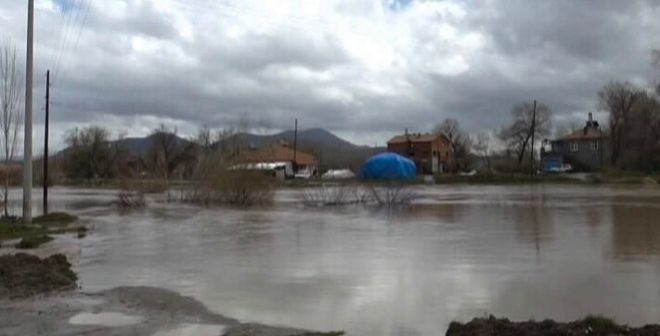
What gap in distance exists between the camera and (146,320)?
10023 millimetres

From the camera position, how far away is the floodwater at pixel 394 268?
10.7m

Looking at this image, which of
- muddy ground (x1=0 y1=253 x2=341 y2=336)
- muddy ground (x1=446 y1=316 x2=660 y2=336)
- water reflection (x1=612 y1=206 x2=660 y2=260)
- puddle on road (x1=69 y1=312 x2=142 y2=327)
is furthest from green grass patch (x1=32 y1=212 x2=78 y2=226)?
muddy ground (x1=446 y1=316 x2=660 y2=336)

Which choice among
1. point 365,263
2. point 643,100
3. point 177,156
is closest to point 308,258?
point 365,263

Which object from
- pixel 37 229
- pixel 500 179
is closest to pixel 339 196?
pixel 37 229

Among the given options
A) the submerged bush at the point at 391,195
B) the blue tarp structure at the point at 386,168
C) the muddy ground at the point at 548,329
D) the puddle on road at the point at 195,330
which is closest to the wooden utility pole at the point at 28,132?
the puddle on road at the point at 195,330

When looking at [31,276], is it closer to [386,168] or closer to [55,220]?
[55,220]

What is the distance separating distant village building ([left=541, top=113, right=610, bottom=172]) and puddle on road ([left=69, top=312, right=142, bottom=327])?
4505 inches

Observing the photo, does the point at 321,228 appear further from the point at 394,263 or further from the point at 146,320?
the point at 146,320

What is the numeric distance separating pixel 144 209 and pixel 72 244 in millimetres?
21041

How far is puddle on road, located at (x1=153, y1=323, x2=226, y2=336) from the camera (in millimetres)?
9164

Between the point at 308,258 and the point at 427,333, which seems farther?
the point at 308,258

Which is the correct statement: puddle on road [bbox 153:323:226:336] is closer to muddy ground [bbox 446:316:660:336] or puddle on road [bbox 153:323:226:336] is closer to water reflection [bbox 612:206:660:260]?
muddy ground [bbox 446:316:660:336]

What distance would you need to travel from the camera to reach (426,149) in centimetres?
13625

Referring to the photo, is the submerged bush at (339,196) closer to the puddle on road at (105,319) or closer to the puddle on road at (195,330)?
the puddle on road at (105,319)
